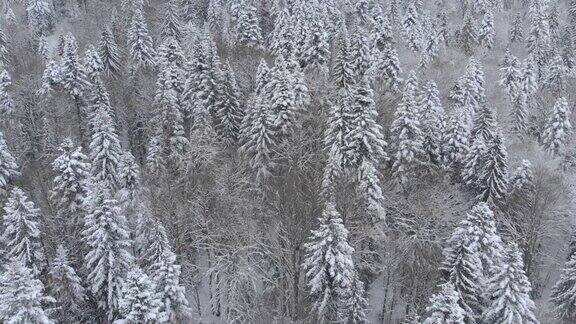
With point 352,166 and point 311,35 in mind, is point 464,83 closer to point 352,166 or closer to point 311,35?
point 311,35

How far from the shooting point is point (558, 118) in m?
54.1

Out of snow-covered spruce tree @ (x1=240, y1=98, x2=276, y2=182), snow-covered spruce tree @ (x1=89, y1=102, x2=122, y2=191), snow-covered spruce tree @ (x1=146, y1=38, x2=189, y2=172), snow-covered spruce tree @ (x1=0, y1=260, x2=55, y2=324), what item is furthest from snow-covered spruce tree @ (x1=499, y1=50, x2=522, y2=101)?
snow-covered spruce tree @ (x1=0, y1=260, x2=55, y2=324)

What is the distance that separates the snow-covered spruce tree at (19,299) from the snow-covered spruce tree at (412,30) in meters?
55.3

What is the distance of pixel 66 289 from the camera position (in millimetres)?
29688

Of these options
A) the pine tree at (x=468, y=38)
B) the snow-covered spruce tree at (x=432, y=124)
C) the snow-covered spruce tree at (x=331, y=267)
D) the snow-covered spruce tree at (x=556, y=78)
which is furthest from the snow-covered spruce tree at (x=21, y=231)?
the snow-covered spruce tree at (x=556, y=78)

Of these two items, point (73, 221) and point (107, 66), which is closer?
point (73, 221)

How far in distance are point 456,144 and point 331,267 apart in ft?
59.5

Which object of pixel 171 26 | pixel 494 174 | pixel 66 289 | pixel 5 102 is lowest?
pixel 66 289

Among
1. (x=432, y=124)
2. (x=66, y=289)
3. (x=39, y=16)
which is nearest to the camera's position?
(x=66, y=289)

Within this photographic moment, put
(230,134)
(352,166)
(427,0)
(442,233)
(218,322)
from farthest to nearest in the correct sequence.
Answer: (427,0)
(230,134)
(218,322)
(442,233)
(352,166)

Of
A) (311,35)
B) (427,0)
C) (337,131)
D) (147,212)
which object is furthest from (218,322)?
(427,0)

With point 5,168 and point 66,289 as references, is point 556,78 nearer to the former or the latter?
point 66,289

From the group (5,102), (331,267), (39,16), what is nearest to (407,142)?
(331,267)

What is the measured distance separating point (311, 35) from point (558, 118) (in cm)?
2782
